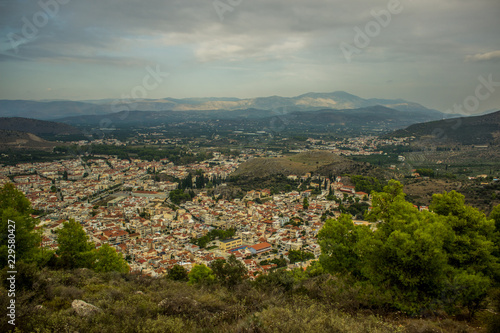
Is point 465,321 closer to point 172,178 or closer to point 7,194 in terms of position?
point 7,194

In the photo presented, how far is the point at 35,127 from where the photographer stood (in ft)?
400

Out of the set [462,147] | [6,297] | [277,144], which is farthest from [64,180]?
[462,147]

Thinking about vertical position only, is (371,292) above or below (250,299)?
above

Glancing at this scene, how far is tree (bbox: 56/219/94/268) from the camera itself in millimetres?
11812

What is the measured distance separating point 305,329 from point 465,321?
4233 millimetres

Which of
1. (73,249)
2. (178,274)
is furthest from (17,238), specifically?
(178,274)

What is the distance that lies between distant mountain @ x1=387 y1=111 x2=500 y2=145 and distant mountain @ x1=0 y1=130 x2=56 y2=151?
113203mm

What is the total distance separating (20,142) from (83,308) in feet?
342

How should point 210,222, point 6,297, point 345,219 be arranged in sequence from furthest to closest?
point 210,222 < point 345,219 < point 6,297

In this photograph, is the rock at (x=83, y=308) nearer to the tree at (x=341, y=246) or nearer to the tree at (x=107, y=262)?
the tree at (x=341, y=246)

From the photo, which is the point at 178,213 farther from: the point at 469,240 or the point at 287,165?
the point at 469,240

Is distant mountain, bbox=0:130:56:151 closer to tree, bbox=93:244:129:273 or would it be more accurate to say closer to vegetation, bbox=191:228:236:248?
vegetation, bbox=191:228:236:248

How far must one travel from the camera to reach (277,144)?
102688 mm

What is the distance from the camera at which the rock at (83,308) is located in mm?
5680
